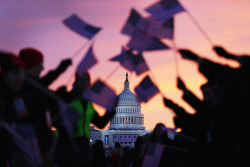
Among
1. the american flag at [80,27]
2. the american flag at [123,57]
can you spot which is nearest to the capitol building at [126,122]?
the american flag at [123,57]

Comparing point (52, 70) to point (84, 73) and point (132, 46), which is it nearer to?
point (84, 73)

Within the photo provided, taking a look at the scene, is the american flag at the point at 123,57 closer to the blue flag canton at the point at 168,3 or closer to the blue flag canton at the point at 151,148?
the blue flag canton at the point at 168,3

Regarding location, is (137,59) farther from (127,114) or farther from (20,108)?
(127,114)

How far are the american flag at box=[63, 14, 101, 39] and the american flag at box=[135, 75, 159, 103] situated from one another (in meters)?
2.05

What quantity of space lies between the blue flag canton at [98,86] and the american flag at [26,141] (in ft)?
7.18

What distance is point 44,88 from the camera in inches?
309

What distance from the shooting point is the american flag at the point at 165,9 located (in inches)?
398

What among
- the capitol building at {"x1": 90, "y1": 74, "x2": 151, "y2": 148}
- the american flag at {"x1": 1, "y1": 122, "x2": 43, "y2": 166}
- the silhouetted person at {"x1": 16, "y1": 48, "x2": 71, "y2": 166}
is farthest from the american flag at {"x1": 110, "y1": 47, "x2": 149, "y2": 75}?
the capitol building at {"x1": 90, "y1": 74, "x2": 151, "y2": 148}

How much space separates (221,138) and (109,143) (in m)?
166

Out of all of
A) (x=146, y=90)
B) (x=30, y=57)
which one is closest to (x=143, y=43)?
(x=146, y=90)

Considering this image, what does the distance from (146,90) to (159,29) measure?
5.26 ft

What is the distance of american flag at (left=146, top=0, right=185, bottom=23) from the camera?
10.1 m

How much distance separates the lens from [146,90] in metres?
11.4

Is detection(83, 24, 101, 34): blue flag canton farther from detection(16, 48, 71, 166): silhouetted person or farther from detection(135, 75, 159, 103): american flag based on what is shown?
detection(135, 75, 159, 103): american flag
